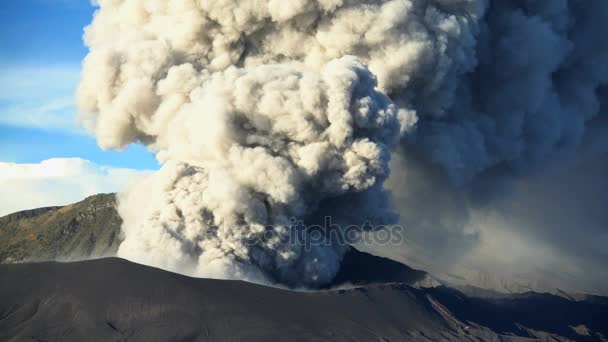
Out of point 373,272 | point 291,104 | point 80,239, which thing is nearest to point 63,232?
point 80,239

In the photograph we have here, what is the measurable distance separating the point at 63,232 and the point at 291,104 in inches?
1493

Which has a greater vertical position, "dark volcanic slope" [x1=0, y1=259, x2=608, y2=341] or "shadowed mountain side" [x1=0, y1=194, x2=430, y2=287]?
"shadowed mountain side" [x1=0, y1=194, x2=430, y2=287]

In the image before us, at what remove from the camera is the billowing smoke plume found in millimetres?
31625

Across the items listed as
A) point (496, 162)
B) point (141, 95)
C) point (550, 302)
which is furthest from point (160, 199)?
point (550, 302)

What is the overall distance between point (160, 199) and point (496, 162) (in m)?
20.3

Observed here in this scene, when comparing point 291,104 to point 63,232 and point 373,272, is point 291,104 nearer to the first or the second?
point 373,272

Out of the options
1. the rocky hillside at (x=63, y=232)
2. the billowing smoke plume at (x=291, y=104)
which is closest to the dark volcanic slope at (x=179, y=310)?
the billowing smoke plume at (x=291, y=104)

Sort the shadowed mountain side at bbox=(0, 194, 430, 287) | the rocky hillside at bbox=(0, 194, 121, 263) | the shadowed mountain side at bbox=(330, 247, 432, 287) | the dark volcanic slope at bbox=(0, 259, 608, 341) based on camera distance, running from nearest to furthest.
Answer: the dark volcanic slope at bbox=(0, 259, 608, 341) < the shadowed mountain side at bbox=(330, 247, 432, 287) < the shadowed mountain side at bbox=(0, 194, 430, 287) < the rocky hillside at bbox=(0, 194, 121, 263)

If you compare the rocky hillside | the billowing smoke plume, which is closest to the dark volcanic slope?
the billowing smoke plume

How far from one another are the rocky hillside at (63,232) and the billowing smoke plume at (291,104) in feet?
61.4

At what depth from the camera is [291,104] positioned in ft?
106

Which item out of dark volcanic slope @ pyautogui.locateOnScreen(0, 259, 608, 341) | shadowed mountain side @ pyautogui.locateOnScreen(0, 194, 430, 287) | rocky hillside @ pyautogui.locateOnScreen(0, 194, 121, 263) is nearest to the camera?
dark volcanic slope @ pyautogui.locateOnScreen(0, 259, 608, 341)

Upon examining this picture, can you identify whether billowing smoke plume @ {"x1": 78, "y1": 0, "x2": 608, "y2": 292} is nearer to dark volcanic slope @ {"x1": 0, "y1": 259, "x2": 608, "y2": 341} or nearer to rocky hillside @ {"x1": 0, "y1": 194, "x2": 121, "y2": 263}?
dark volcanic slope @ {"x1": 0, "y1": 259, "x2": 608, "y2": 341}

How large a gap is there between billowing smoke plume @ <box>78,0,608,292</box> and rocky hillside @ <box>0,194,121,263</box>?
18.7 metres
